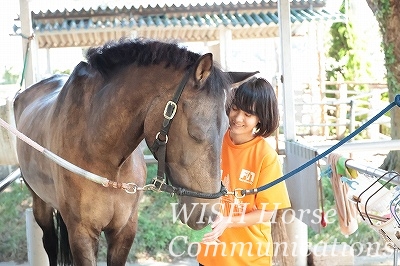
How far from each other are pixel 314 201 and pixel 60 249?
1.66 metres

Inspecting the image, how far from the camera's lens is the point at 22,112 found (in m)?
3.86

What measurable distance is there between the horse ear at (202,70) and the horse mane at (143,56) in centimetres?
2

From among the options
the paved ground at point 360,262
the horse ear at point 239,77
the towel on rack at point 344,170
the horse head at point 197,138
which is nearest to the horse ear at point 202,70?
the horse head at point 197,138

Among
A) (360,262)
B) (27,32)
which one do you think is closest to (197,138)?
(27,32)

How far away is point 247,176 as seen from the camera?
255 centimetres

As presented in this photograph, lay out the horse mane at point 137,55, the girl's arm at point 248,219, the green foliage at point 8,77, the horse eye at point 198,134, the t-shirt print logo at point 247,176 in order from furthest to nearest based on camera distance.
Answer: the green foliage at point 8,77
the t-shirt print logo at point 247,176
the girl's arm at point 248,219
the horse mane at point 137,55
the horse eye at point 198,134

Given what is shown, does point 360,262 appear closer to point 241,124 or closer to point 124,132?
point 241,124

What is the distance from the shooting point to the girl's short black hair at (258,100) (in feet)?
8.14

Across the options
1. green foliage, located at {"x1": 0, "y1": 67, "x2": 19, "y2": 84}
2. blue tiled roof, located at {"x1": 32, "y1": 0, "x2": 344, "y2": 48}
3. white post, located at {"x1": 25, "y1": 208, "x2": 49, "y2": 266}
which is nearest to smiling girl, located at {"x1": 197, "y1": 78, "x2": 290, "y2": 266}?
white post, located at {"x1": 25, "y1": 208, "x2": 49, "y2": 266}

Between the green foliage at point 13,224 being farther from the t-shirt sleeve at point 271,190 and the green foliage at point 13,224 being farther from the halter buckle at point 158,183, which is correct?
the halter buckle at point 158,183

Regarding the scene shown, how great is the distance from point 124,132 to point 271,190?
70 cm

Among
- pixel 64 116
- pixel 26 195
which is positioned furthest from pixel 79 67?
pixel 26 195

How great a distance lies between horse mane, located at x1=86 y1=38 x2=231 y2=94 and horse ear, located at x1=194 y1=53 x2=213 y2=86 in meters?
0.02

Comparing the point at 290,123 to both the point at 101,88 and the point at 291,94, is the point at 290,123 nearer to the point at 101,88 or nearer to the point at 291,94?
the point at 291,94
